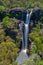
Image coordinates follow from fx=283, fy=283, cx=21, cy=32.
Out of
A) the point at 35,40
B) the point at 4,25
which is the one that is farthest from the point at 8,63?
the point at 4,25

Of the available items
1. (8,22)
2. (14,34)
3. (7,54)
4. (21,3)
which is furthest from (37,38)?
(21,3)

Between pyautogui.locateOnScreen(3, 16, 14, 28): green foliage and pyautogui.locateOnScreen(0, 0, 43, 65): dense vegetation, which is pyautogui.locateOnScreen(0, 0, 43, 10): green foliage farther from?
pyautogui.locateOnScreen(3, 16, 14, 28): green foliage

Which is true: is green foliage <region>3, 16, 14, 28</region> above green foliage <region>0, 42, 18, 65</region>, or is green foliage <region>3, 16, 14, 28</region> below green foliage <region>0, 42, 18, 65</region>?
above

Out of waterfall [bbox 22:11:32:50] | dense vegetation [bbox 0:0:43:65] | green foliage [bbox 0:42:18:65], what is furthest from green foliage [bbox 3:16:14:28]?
green foliage [bbox 0:42:18:65]

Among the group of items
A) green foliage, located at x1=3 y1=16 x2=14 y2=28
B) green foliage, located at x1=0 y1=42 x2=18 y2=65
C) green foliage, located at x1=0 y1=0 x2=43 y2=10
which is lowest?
green foliage, located at x1=0 y1=42 x2=18 y2=65

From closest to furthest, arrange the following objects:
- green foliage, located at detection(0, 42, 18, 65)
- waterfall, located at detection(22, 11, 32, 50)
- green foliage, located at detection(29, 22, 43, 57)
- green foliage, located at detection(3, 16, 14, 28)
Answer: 1. green foliage, located at detection(0, 42, 18, 65)
2. green foliage, located at detection(29, 22, 43, 57)
3. waterfall, located at detection(22, 11, 32, 50)
4. green foliage, located at detection(3, 16, 14, 28)

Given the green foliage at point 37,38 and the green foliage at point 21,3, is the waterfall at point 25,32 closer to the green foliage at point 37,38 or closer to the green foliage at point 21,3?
the green foliage at point 37,38

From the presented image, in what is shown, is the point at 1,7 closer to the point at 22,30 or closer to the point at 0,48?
the point at 22,30

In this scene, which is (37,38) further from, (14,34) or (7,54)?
(7,54)

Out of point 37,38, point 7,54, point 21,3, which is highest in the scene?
point 21,3
